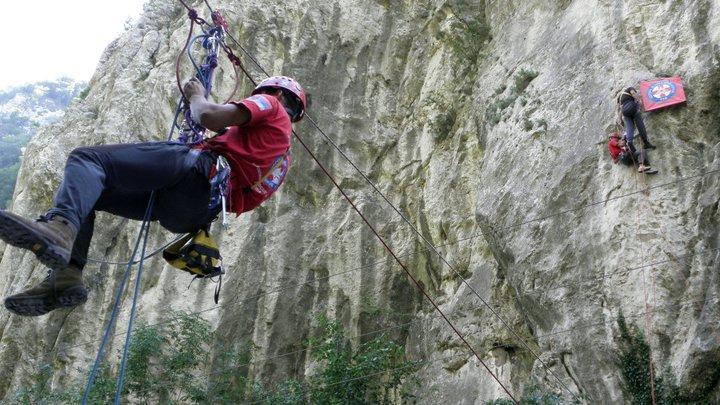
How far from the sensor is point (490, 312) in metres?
11.3

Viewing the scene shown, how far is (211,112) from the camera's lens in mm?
4965

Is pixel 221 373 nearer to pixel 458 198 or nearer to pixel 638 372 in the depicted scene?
pixel 458 198

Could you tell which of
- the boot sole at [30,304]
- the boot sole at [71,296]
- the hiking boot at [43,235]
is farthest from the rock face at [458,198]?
the hiking boot at [43,235]

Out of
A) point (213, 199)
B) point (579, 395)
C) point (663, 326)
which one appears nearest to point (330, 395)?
point (579, 395)

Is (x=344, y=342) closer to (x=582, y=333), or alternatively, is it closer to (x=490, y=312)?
(x=490, y=312)

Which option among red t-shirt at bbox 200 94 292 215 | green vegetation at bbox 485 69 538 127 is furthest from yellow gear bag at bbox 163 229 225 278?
green vegetation at bbox 485 69 538 127

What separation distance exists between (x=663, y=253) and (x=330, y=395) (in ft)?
15.3

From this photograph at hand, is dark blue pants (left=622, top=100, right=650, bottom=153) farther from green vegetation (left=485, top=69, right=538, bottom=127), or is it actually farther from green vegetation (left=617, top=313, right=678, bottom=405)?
green vegetation (left=485, top=69, right=538, bottom=127)

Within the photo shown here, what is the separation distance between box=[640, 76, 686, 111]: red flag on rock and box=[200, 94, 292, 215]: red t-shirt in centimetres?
600

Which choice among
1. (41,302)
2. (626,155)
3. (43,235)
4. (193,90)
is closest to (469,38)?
(626,155)

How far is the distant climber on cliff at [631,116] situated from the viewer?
9.85m

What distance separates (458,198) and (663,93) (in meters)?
3.92

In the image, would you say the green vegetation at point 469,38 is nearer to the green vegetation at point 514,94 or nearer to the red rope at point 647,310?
the green vegetation at point 514,94

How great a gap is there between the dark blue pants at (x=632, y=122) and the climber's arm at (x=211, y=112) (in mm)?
6010
